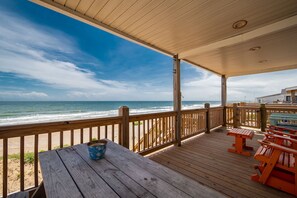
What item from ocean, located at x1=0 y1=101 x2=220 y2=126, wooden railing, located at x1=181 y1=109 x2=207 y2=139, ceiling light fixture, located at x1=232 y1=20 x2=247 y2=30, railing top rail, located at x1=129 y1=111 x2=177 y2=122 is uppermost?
ceiling light fixture, located at x1=232 y1=20 x2=247 y2=30

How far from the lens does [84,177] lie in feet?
2.78

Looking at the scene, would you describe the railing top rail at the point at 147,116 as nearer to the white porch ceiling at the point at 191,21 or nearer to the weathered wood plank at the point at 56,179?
the weathered wood plank at the point at 56,179

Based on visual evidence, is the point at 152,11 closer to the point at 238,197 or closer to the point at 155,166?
the point at 155,166

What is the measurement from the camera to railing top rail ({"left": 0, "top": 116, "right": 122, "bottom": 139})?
1.43m

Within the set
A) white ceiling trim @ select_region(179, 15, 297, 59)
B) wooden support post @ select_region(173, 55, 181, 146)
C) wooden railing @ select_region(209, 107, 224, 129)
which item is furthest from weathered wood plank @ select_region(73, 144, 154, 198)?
wooden railing @ select_region(209, 107, 224, 129)

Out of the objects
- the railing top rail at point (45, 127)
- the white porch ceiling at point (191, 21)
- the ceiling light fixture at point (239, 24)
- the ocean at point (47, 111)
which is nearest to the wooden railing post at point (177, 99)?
the white porch ceiling at point (191, 21)

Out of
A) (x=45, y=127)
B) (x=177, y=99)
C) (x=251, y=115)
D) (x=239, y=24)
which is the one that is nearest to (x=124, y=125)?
(x=45, y=127)

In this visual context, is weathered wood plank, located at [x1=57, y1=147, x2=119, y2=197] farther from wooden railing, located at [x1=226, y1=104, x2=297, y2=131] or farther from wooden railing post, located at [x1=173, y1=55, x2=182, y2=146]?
wooden railing, located at [x1=226, y1=104, x2=297, y2=131]

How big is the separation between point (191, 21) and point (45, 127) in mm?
2812

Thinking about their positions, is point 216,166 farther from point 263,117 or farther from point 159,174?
point 263,117

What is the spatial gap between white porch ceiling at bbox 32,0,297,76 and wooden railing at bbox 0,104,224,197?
5.29 ft

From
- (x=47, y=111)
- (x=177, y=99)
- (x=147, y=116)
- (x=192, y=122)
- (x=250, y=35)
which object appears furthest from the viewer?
(x=47, y=111)

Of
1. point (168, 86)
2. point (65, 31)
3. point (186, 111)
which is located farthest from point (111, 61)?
point (186, 111)

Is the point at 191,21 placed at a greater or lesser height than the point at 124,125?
greater
